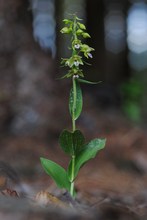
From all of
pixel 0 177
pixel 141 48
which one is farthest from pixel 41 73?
pixel 141 48

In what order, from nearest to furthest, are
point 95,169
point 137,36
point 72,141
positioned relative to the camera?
point 72,141 → point 95,169 → point 137,36

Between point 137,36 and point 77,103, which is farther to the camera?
point 137,36

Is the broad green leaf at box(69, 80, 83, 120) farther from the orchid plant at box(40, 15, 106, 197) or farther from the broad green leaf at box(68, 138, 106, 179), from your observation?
the broad green leaf at box(68, 138, 106, 179)

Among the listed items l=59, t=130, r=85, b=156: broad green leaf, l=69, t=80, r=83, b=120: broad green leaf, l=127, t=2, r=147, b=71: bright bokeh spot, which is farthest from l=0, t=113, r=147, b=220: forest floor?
l=127, t=2, r=147, b=71: bright bokeh spot

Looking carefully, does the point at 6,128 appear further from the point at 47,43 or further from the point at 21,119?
the point at 47,43

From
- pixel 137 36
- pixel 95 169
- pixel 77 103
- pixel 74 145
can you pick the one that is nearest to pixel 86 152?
pixel 74 145

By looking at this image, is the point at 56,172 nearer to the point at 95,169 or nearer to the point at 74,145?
the point at 74,145
